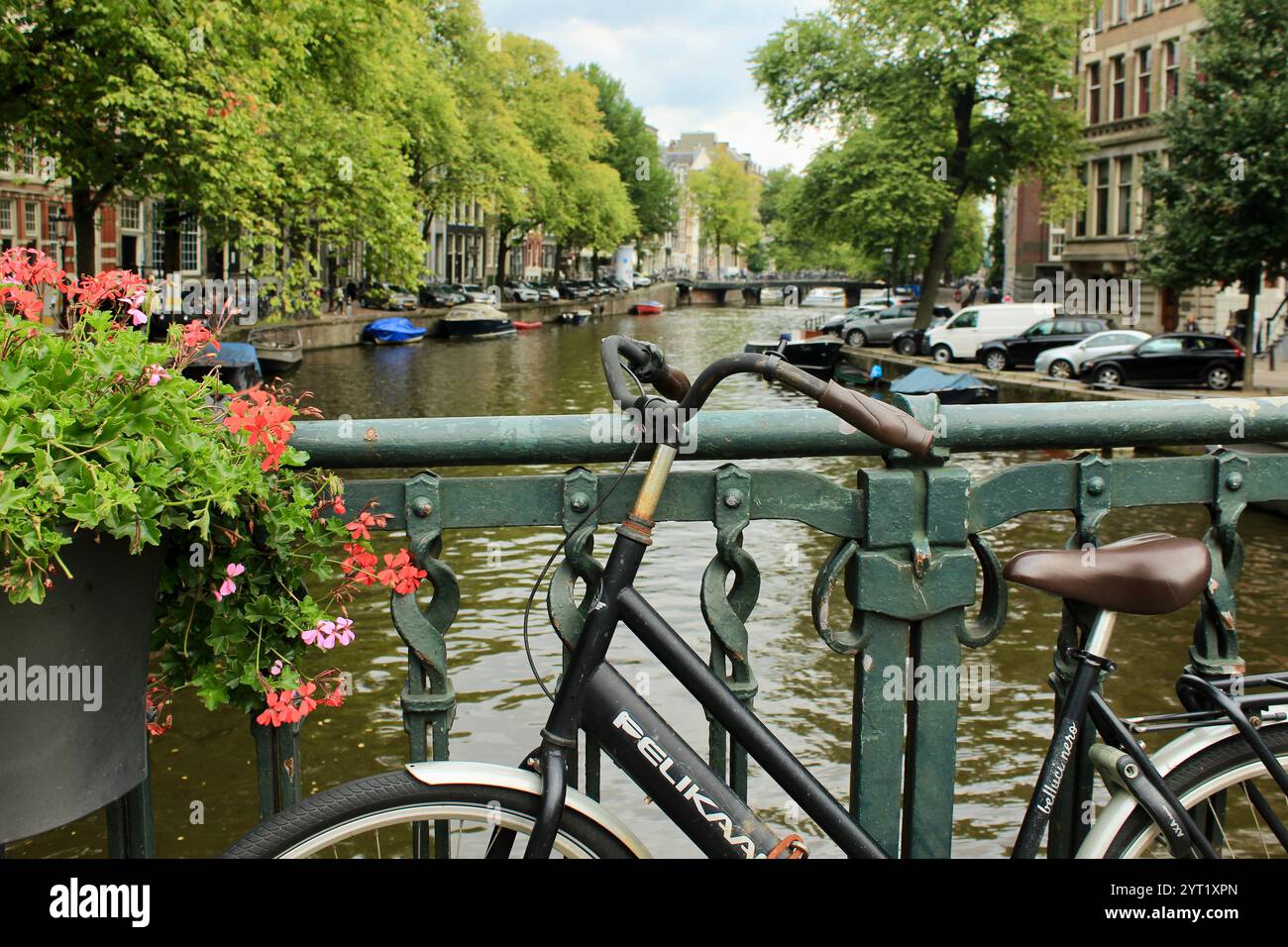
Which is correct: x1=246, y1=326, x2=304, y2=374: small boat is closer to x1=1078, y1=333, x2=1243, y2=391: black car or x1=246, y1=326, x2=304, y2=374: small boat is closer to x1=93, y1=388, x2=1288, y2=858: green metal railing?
x1=1078, y1=333, x2=1243, y2=391: black car

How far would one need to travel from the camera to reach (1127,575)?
7.97 ft

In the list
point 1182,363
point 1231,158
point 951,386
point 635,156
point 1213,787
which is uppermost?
point 635,156

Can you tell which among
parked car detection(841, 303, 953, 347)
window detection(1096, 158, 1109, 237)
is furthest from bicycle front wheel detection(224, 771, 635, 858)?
window detection(1096, 158, 1109, 237)

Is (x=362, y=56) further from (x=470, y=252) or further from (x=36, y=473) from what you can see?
Result: (x=470, y=252)

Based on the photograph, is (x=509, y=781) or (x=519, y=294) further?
(x=519, y=294)

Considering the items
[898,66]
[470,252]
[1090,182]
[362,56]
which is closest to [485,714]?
[362,56]

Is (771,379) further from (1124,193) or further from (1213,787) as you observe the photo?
(1124,193)

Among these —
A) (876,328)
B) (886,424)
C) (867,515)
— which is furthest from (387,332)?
(886,424)

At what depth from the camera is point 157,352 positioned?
6.80ft

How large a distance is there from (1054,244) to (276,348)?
38579mm

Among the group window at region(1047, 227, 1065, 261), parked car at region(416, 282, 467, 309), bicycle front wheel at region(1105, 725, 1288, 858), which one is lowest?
bicycle front wheel at region(1105, 725, 1288, 858)

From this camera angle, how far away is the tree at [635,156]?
3302 inches

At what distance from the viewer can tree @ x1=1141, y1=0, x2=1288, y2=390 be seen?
24984mm

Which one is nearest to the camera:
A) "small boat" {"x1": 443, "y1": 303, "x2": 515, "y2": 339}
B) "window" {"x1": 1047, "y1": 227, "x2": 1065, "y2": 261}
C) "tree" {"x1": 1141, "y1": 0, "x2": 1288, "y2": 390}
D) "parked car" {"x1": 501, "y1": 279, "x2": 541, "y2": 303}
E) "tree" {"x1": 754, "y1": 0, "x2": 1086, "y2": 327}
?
"tree" {"x1": 1141, "y1": 0, "x2": 1288, "y2": 390}
